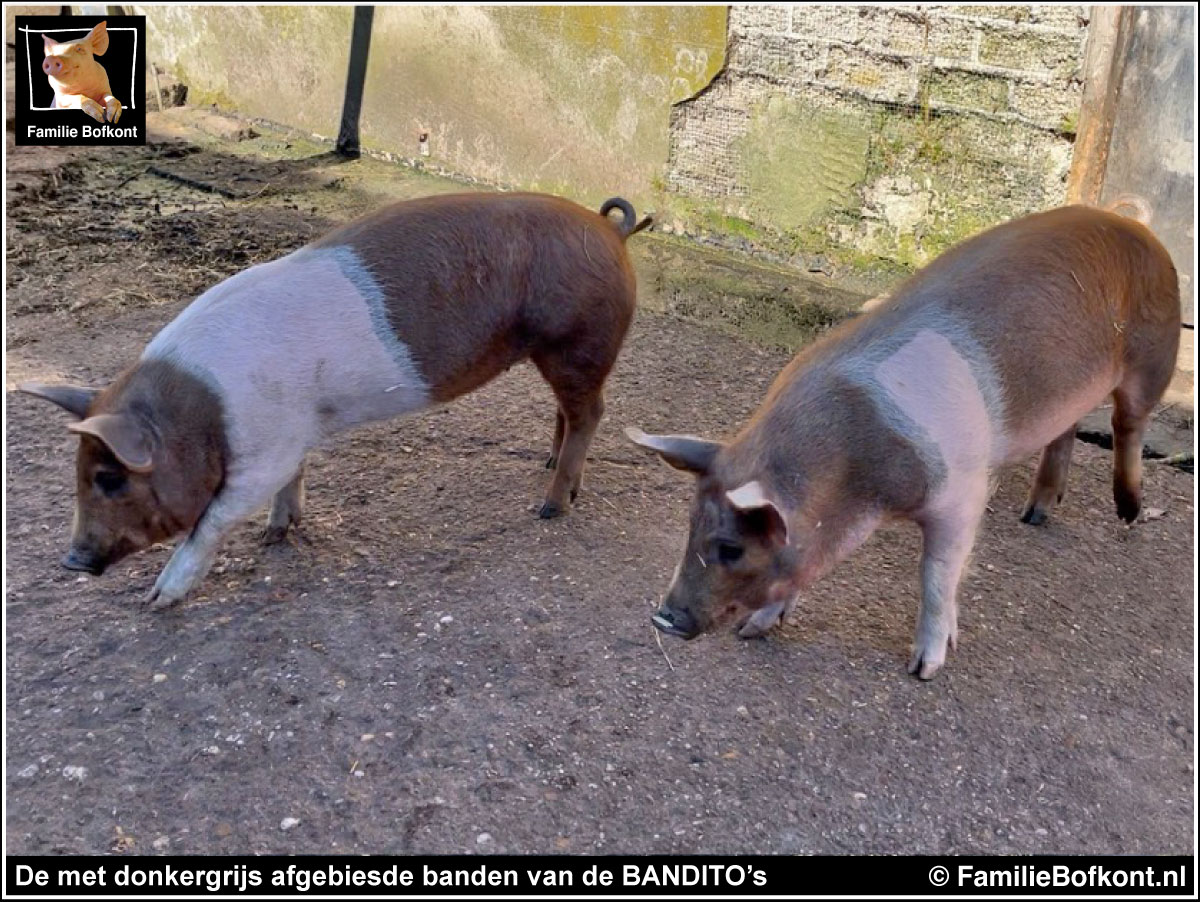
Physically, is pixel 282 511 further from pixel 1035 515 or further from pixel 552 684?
pixel 1035 515

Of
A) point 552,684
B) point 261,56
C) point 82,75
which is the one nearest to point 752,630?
point 552,684

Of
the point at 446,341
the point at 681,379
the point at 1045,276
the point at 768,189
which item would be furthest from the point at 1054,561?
the point at 768,189

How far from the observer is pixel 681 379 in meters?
5.18

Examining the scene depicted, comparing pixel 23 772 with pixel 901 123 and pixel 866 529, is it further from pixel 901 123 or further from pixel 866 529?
pixel 901 123

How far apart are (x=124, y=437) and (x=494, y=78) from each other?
4535 millimetres

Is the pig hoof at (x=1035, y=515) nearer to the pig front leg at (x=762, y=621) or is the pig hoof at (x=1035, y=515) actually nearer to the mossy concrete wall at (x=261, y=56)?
the pig front leg at (x=762, y=621)

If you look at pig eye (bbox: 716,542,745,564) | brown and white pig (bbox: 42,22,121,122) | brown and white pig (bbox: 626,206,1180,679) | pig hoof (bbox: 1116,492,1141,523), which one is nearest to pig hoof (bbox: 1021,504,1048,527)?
pig hoof (bbox: 1116,492,1141,523)

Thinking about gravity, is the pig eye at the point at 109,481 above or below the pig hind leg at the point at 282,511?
above

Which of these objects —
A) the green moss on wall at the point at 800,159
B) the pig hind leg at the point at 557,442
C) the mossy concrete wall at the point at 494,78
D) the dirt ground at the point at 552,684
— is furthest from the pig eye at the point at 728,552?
the mossy concrete wall at the point at 494,78

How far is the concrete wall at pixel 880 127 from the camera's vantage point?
5.21m

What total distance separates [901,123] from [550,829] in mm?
4119

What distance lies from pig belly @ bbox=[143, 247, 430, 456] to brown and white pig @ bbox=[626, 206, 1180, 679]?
38.6 inches

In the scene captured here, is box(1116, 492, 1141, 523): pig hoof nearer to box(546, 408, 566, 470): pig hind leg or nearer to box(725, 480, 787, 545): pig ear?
box(725, 480, 787, 545): pig ear

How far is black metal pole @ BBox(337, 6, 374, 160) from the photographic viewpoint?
7727 millimetres
